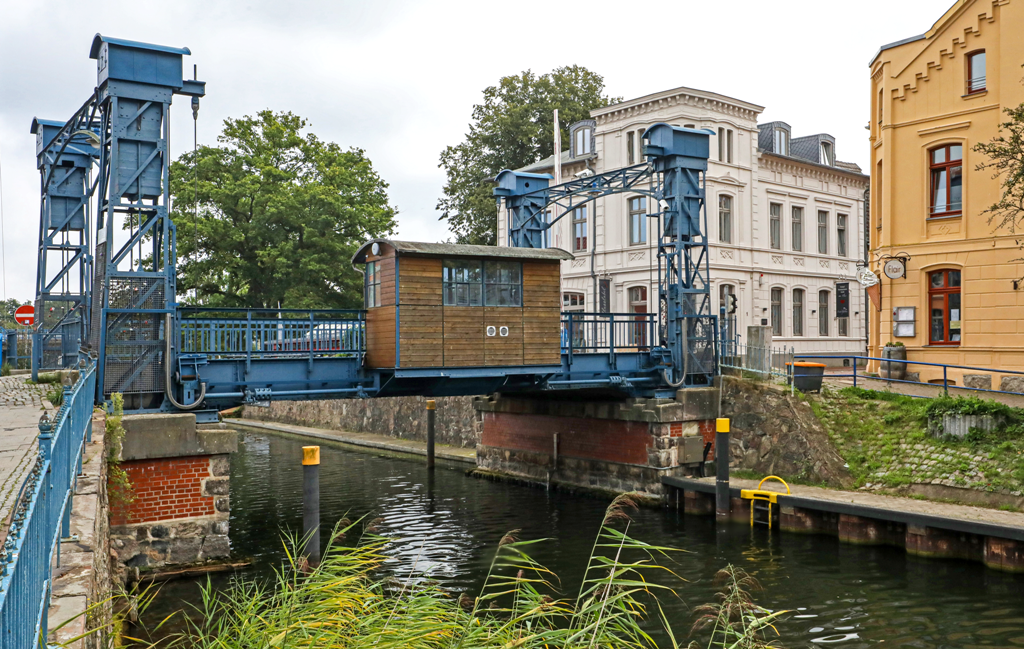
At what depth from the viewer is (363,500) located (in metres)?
21.7

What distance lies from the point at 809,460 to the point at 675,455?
10.5ft

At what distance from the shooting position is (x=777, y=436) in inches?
786

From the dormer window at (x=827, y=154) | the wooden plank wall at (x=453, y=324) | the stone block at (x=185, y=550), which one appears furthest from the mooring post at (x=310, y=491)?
the dormer window at (x=827, y=154)

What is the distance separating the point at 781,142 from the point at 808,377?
20186 millimetres

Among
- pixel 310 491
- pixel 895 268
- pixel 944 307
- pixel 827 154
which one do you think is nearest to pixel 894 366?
pixel 944 307

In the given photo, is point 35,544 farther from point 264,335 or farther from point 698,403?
point 698,403

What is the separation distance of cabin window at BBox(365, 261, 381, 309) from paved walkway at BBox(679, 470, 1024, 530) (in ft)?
28.1

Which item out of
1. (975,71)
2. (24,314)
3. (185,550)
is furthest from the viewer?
(24,314)

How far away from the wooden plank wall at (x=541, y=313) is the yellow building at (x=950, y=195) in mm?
10302

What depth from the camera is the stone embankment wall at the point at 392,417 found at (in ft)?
103

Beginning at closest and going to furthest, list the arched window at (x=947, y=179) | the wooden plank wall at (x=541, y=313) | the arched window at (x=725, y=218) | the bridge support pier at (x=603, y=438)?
the wooden plank wall at (x=541, y=313) → the bridge support pier at (x=603, y=438) → the arched window at (x=947, y=179) → the arched window at (x=725, y=218)

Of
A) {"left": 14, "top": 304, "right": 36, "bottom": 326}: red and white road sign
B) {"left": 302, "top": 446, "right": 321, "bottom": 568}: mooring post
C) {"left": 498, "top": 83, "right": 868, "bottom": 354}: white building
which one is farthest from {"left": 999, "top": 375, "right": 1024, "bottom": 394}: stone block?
{"left": 14, "top": 304, "right": 36, "bottom": 326}: red and white road sign

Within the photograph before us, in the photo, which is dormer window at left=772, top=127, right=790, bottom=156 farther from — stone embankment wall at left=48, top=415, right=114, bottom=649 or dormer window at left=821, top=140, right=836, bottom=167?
stone embankment wall at left=48, top=415, right=114, bottom=649

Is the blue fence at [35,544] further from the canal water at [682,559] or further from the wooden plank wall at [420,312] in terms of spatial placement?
the wooden plank wall at [420,312]
